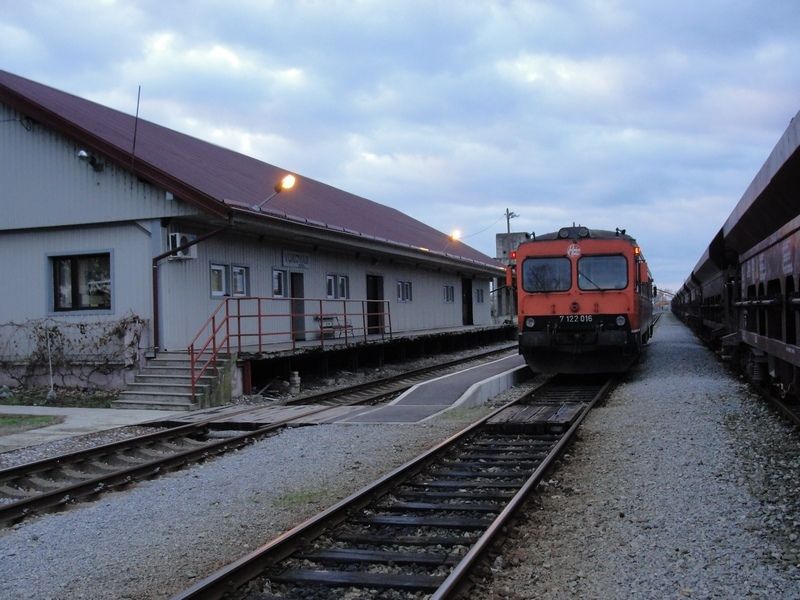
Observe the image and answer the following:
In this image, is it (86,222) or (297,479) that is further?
(86,222)

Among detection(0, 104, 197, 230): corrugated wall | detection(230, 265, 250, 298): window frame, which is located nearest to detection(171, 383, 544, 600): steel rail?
detection(0, 104, 197, 230): corrugated wall

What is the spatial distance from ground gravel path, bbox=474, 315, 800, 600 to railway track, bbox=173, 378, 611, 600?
0.29 metres

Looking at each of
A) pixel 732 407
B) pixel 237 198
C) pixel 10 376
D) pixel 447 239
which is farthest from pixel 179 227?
pixel 447 239

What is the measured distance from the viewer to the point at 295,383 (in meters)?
16.1

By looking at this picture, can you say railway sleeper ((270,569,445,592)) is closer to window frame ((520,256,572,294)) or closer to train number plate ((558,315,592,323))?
train number plate ((558,315,592,323))

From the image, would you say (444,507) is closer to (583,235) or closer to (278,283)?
(583,235)

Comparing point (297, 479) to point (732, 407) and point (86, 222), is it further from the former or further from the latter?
point (86, 222)

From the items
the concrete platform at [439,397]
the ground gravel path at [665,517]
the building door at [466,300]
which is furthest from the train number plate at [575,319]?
the building door at [466,300]

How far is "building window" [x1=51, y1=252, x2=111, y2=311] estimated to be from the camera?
1602 cm

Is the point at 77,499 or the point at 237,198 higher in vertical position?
the point at 237,198

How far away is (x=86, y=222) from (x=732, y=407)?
1312 centimetres

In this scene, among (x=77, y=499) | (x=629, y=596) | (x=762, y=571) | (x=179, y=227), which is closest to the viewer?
(x=629, y=596)

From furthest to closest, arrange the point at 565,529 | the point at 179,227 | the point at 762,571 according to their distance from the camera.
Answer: the point at 179,227 < the point at 565,529 < the point at 762,571

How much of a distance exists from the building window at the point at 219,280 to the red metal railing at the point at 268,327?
282mm
